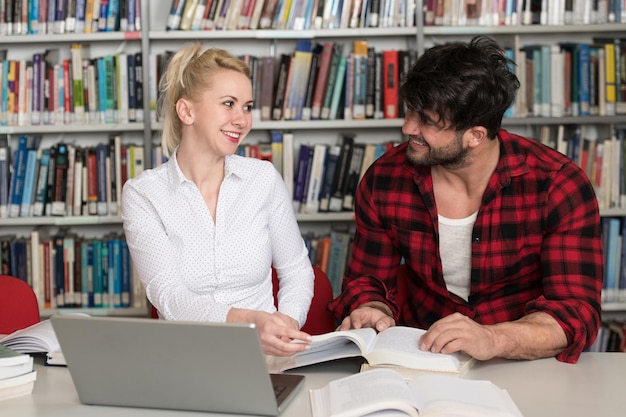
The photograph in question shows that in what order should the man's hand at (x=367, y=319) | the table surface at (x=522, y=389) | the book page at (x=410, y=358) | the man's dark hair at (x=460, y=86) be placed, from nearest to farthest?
the table surface at (x=522, y=389)
the book page at (x=410, y=358)
the man's hand at (x=367, y=319)
the man's dark hair at (x=460, y=86)

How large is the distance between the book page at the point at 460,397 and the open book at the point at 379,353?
0.08 metres

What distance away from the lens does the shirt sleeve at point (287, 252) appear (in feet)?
6.81

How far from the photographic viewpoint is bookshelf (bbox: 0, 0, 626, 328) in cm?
323

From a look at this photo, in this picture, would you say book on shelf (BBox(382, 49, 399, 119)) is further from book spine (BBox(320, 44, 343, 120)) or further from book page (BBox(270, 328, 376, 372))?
book page (BBox(270, 328, 376, 372))

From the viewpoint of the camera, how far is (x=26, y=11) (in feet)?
10.7

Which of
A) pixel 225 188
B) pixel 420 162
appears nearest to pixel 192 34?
pixel 225 188

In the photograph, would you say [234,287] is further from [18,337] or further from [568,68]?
[568,68]

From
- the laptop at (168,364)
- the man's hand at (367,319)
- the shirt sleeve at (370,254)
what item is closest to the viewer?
the laptop at (168,364)

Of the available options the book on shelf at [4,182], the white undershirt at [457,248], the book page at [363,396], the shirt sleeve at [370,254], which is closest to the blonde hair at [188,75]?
the shirt sleeve at [370,254]


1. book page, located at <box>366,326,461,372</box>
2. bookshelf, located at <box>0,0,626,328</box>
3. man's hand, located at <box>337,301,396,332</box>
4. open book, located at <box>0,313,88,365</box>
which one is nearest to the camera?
book page, located at <box>366,326,461,372</box>

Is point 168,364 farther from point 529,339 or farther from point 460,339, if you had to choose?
point 529,339

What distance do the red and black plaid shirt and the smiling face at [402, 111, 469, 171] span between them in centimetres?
8

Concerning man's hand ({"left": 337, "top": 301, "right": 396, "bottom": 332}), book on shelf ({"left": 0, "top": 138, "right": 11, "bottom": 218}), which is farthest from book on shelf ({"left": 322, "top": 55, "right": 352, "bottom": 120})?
man's hand ({"left": 337, "top": 301, "right": 396, "bottom": 332})

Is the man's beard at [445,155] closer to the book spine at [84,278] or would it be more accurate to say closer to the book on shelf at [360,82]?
the book on shelf at [360,82]
